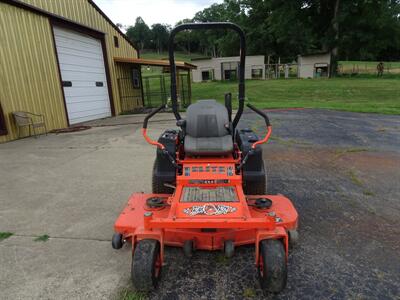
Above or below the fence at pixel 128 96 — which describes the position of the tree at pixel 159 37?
above

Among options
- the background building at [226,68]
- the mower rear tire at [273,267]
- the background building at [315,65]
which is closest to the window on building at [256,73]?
the background building at [226,68]

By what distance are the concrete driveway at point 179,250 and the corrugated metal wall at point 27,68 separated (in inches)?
83.0

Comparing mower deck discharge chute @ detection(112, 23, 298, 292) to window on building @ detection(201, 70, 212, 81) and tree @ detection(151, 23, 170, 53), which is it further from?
tree @ detection(151, 23, 170, 53)

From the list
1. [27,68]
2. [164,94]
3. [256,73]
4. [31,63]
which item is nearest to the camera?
[27,68]

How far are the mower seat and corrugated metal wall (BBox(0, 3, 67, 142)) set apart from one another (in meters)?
6.73

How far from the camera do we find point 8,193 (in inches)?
160

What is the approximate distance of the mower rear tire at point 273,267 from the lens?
1.95 m

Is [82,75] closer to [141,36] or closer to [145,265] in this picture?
[145,265]

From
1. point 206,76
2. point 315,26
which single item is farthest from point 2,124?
point 315,26

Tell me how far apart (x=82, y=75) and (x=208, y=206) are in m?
10.3

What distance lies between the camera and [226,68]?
3584 cm

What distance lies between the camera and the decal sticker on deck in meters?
2.21

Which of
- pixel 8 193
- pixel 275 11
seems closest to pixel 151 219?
pixel 8 193

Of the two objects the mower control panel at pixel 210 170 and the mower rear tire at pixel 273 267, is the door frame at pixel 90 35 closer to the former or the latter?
the mower control panel at pixel 210 170
